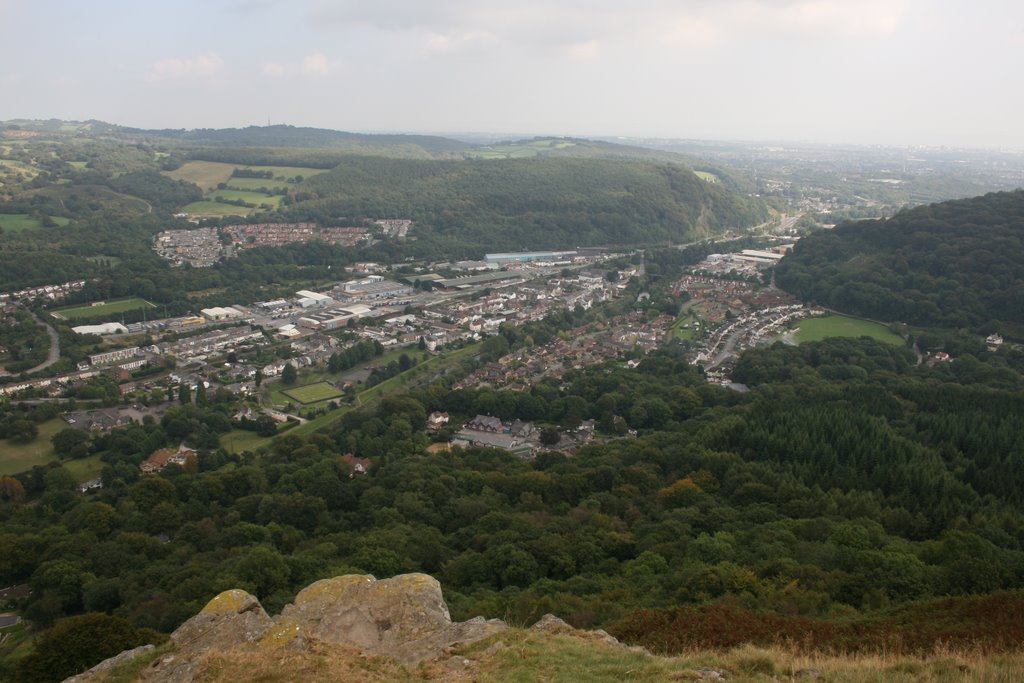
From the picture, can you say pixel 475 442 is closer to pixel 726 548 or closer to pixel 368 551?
pixel 368 551

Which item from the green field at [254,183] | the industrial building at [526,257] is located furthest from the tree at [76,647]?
the green field at [254,183]

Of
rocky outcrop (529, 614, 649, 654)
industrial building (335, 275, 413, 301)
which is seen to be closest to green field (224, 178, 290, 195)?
industrial building (335, 275, 413, 301)

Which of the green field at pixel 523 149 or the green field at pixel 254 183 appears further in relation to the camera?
the green field at pixel 523 149

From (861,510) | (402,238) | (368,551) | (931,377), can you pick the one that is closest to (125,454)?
(368,551)

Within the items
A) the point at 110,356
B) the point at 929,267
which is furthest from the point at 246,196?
the point at 929,267

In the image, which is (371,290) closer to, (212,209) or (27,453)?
(27,453)

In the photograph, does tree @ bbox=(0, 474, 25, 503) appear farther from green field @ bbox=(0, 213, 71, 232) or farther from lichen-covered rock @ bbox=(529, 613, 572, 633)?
green field @ bbox=(0, 213, 71, 232)

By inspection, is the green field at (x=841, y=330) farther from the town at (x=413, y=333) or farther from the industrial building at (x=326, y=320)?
the industrial building at (x=326, y=320)
